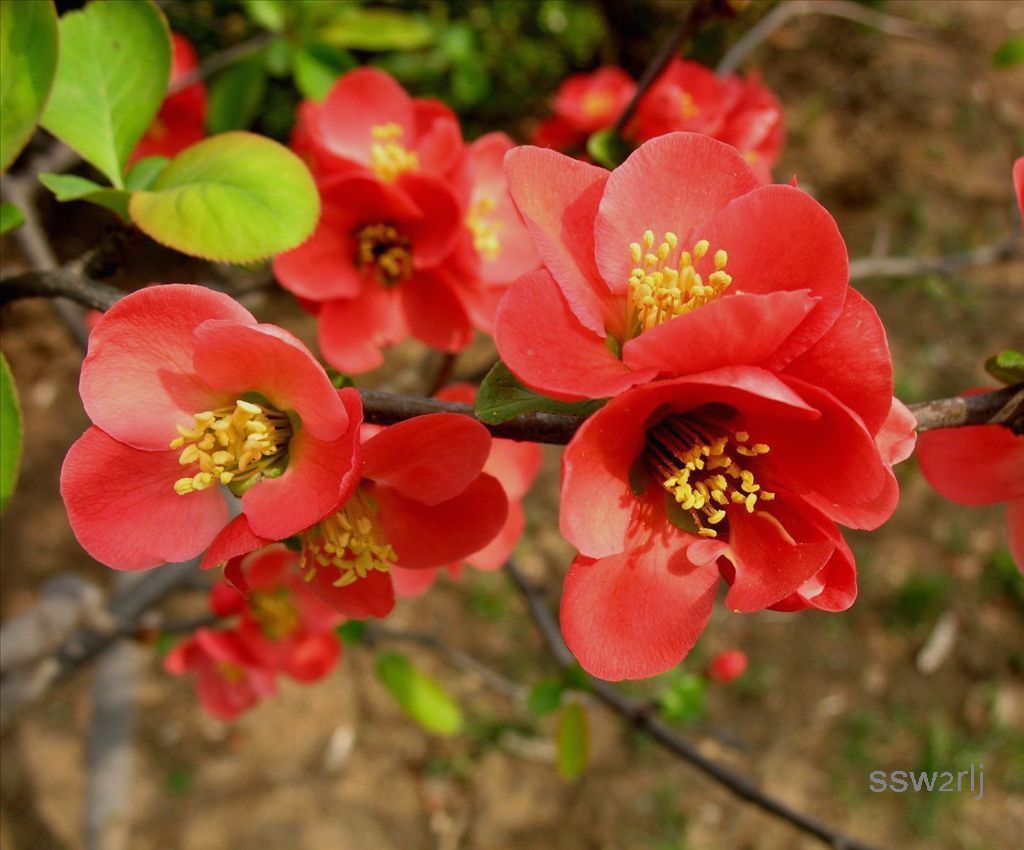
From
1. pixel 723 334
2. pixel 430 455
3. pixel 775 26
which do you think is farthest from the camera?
pixel 775 26

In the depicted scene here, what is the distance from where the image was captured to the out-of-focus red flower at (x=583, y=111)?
5.23 ft

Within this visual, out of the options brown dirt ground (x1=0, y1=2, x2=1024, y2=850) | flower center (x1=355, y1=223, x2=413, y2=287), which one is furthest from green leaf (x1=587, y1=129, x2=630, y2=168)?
brown dirt ground (x1=0, y1=2, x2=1024, y2=850)

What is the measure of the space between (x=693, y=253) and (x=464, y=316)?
0.47 metres

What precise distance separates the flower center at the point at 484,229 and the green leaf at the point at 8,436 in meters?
0.58

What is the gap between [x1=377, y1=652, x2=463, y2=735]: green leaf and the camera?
1732 millimetres

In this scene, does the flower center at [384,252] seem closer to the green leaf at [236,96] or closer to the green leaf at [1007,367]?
the green leaf at [1007,367]

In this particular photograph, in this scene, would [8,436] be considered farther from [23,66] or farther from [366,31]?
[366,31]

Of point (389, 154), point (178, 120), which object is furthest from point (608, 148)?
point (178, 120)

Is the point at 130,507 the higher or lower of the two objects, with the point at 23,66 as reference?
lower

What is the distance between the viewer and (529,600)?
1.51m

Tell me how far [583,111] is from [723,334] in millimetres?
1196

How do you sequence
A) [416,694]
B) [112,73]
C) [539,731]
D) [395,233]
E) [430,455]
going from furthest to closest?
[539,731] → [416,694] → [395,233] → [112,73] → [430,455]

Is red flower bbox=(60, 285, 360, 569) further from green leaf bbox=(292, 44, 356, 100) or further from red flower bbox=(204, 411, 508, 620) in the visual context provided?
green leaf bbox=(292, 44, 356, 100)

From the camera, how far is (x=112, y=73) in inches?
34.4
